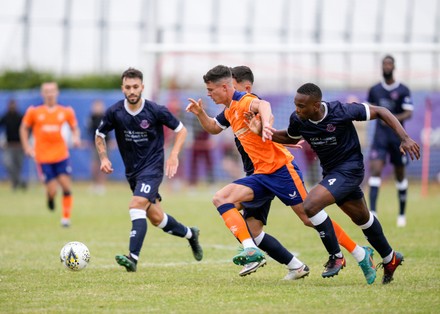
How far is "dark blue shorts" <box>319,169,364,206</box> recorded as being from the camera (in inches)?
319

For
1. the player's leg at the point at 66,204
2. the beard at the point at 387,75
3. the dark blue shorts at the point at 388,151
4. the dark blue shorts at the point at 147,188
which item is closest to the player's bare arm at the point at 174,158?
the dark blue shorts at the point at 147,188

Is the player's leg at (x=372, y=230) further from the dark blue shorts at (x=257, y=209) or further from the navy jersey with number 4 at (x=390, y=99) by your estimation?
the navy jersey with number 4 at (x=390, y=99)

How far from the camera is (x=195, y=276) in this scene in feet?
30.0

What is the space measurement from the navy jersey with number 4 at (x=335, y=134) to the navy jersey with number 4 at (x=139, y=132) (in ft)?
7.73

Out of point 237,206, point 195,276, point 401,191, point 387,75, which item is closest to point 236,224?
point 237,206

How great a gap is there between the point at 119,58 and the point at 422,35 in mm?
14684

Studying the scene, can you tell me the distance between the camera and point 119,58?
127 ft

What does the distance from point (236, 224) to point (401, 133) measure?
184 cm

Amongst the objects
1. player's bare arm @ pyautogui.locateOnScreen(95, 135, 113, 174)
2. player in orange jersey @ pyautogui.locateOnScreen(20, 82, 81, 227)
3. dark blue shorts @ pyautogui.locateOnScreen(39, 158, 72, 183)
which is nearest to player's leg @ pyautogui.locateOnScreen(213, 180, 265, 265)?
player's bare arm @ pyautogui.locateOnScreen(95, 135, 113, 174)

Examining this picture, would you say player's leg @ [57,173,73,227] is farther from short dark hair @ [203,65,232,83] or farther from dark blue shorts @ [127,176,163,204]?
short dark hair @ [203,65,232,83]

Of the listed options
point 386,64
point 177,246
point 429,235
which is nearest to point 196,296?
point 177,246

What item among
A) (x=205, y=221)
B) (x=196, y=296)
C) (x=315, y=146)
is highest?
(x=315, y=146)

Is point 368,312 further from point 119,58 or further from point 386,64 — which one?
point 119,58

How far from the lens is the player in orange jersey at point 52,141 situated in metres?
16.0
